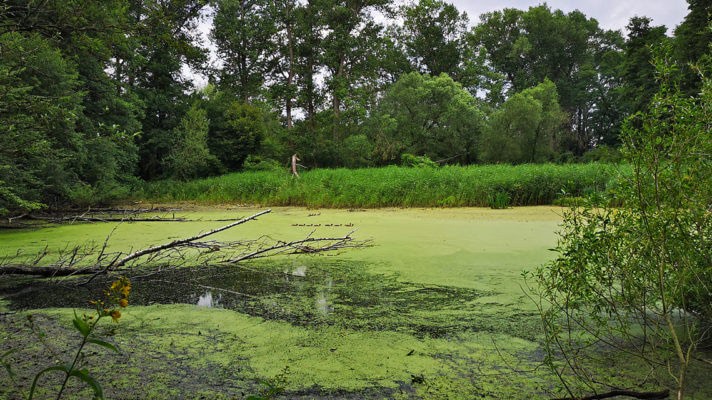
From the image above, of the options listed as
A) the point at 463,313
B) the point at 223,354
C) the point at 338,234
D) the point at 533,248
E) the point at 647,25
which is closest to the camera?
the point at 223,354

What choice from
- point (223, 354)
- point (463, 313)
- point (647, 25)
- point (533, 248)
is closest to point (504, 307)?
point (463, 313)

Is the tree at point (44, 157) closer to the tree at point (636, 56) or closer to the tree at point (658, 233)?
the tree at point (658, 233)

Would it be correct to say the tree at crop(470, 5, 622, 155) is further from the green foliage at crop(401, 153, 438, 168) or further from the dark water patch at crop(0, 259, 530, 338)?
the dark water patch at crop(0, 259, 530, 338)

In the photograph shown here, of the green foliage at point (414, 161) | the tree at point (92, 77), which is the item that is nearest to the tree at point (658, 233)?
the tree at point (92, 77)

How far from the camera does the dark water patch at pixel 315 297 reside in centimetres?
198

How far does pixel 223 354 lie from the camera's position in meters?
1.64

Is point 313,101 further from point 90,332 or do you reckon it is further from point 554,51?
point 554,51

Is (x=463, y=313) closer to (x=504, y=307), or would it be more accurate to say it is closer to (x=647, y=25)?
(x=504, y=307)

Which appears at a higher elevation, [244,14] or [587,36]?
[587,36]

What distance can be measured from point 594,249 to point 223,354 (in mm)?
1417

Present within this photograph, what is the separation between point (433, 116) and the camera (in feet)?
52.2

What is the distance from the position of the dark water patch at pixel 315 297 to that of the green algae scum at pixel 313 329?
0.04 ft

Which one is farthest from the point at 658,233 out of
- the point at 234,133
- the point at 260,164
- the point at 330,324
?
the point at 234,133

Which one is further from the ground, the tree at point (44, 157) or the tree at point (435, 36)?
the tree at point (435, 36)
